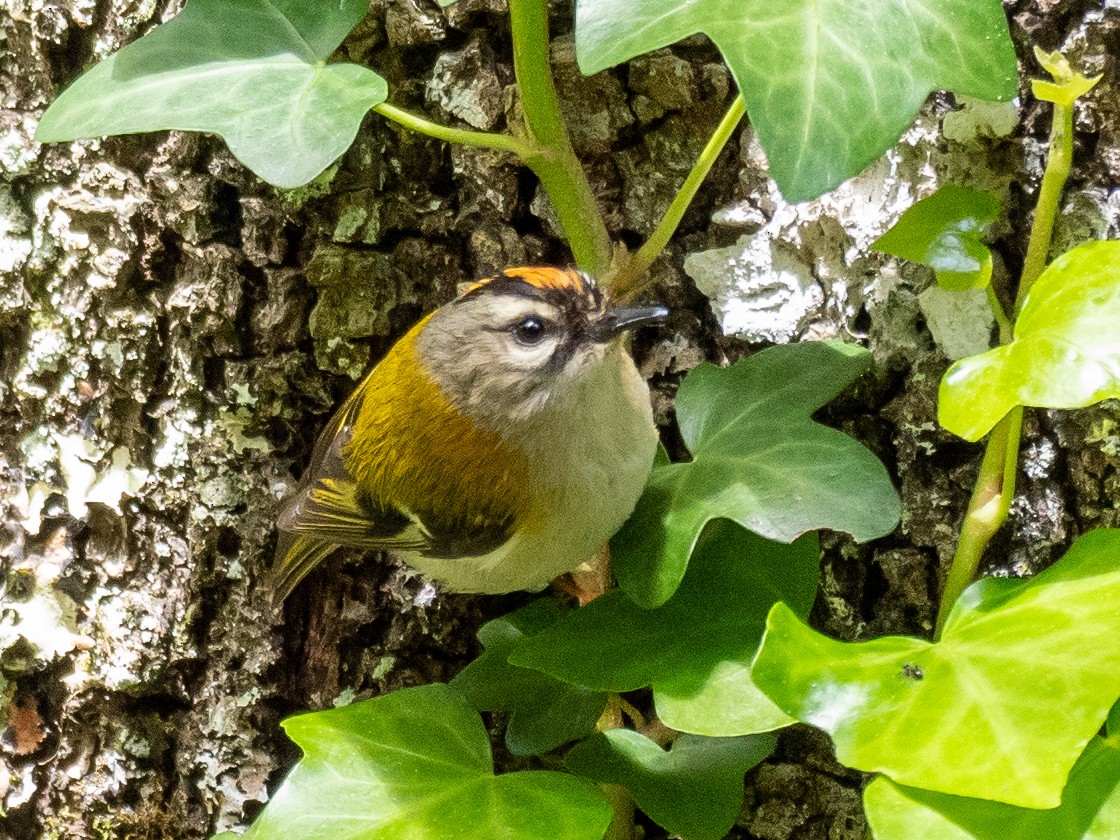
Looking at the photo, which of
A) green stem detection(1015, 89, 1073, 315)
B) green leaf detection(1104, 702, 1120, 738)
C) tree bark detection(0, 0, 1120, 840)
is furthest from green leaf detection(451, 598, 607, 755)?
green stem detection(1015, 89, 1073, 315)

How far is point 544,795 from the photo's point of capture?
135 cm

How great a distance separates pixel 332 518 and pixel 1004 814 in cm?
117

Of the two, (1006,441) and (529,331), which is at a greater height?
(529,331)

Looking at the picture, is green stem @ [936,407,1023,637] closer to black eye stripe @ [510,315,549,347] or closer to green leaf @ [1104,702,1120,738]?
green leaf @ [1104,702,1120,738]

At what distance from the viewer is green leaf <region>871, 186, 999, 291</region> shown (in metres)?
1.44

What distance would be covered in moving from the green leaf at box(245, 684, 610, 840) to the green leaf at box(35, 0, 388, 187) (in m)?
0.70

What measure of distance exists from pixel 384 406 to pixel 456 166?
453 millimetres

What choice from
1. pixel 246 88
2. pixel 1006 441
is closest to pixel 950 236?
pixel 1006 441

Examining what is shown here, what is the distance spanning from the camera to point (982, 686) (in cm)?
112

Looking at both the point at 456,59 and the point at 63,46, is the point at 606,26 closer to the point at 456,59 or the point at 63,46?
the point at 456,59

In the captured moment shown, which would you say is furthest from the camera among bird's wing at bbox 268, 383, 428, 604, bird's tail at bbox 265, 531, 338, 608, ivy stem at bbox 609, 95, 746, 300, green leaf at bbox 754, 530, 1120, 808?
bird's tail at bbox 265, 531, 338, 608

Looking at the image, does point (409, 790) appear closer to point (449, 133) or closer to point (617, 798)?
point (617, 798)

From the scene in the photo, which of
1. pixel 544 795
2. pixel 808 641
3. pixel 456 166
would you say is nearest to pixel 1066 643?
pixel 808 641

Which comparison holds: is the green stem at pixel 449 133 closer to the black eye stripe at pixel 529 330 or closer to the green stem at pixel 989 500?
the black eye stripe at pixel 529 330
